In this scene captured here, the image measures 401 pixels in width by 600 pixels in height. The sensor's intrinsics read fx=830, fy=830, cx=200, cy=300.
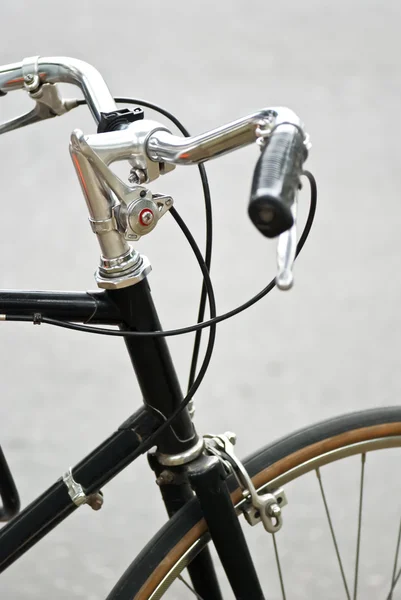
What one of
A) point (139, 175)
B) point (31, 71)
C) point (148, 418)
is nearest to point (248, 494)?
point (148, 418)

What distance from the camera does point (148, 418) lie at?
36.6 inches

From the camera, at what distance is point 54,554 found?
1.70 m

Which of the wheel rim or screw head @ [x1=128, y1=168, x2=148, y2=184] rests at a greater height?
screw head @ [x1=128, y1=168, x2=148, y2=184]

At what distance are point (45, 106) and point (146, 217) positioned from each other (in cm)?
23

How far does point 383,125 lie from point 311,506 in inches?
60.6

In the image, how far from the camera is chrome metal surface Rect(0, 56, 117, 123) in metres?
0.84

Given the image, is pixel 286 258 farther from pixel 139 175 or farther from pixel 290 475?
pixel 290 475

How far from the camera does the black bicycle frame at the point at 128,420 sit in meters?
0.88

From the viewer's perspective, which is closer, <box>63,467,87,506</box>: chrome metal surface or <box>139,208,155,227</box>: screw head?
<box>139,208,155,227</box>: screw head

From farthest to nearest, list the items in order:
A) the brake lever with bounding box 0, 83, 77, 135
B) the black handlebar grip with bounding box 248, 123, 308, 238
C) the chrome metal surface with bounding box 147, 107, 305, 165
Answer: the brake lever with bounding box 0, 83, 77, 135
the chrome metal surface with bounding box 147, 107, 305, 165
the black handlebar grip with bounding box 248, 123, 308, 238

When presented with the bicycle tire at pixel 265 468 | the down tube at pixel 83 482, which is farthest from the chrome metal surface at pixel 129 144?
the bicycle tire at pixel 265 468

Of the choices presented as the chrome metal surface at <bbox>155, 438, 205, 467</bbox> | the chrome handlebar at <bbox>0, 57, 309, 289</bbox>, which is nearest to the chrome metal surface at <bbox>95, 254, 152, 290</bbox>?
the chrome handlebar at <bbox>0, 57, 309, 289</bbox>

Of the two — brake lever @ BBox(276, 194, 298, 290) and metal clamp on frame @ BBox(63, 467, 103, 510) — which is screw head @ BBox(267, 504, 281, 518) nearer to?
metal clamp on frame @ BBox(63, 467, 103, 510)

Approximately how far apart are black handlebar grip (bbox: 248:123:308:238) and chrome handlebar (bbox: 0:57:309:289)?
4 centimetres
